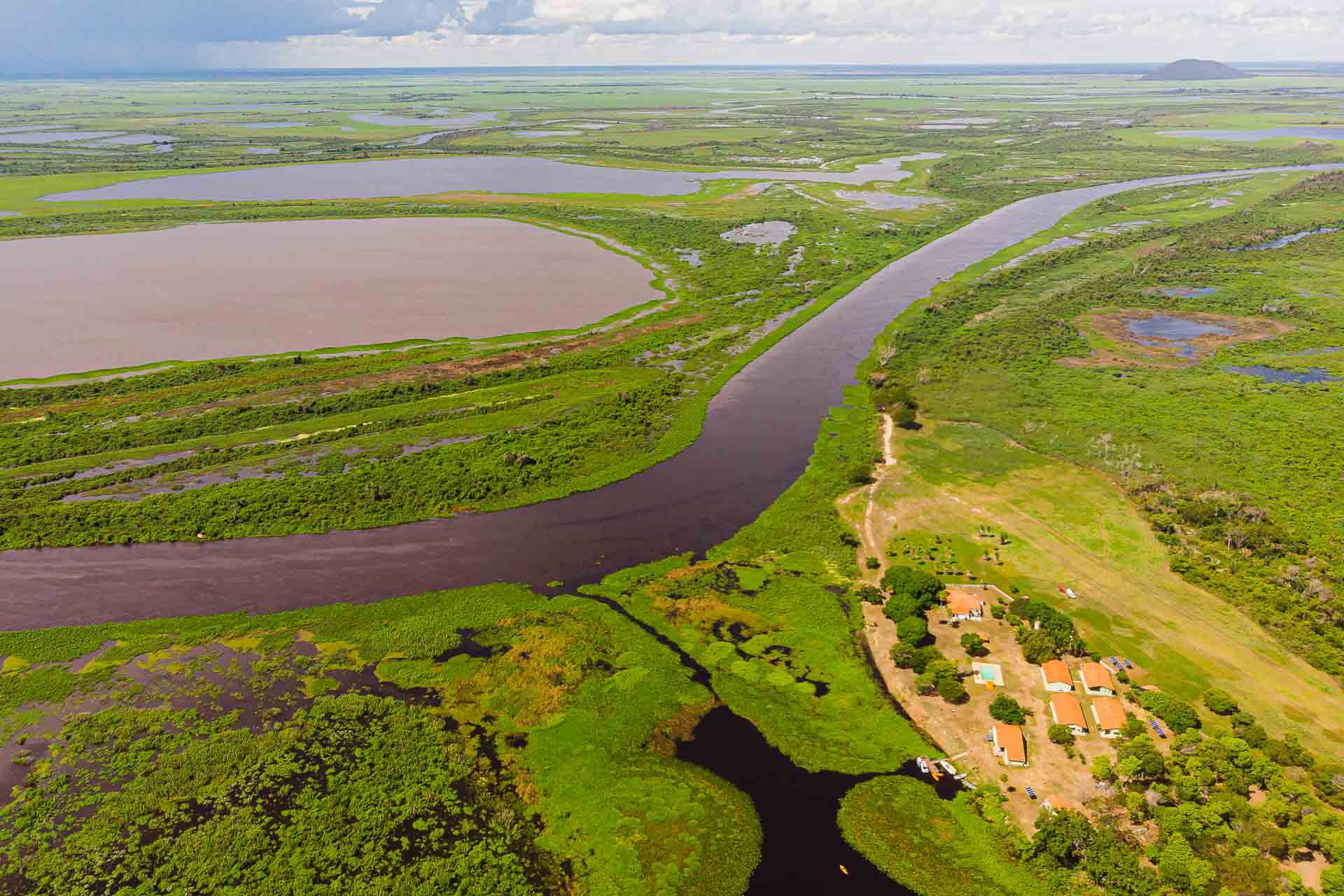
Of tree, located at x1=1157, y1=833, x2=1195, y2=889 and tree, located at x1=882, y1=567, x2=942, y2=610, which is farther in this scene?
tree, located at x1=882, y1=567, x2=942, y2=610

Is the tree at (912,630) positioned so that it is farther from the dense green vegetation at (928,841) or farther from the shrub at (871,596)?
the dense green vegetation at (928,841)

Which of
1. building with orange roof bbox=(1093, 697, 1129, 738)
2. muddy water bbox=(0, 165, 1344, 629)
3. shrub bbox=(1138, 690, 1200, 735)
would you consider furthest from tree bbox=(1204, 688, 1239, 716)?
muddy water bbox=(0, 165, 1344, 629)

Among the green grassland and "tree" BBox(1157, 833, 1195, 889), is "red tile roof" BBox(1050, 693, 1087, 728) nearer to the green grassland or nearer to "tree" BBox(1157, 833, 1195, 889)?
the green grassland

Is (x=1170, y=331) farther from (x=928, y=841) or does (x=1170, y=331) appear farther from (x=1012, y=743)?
(x=928, y=841)

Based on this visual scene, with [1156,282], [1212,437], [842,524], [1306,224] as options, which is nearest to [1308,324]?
[1156,282]

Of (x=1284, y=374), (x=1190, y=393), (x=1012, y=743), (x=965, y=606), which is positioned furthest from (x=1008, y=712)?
(x=1284, y=374)

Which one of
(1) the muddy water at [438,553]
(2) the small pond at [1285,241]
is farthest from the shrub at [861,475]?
(2) the small pond at [1285,241]
